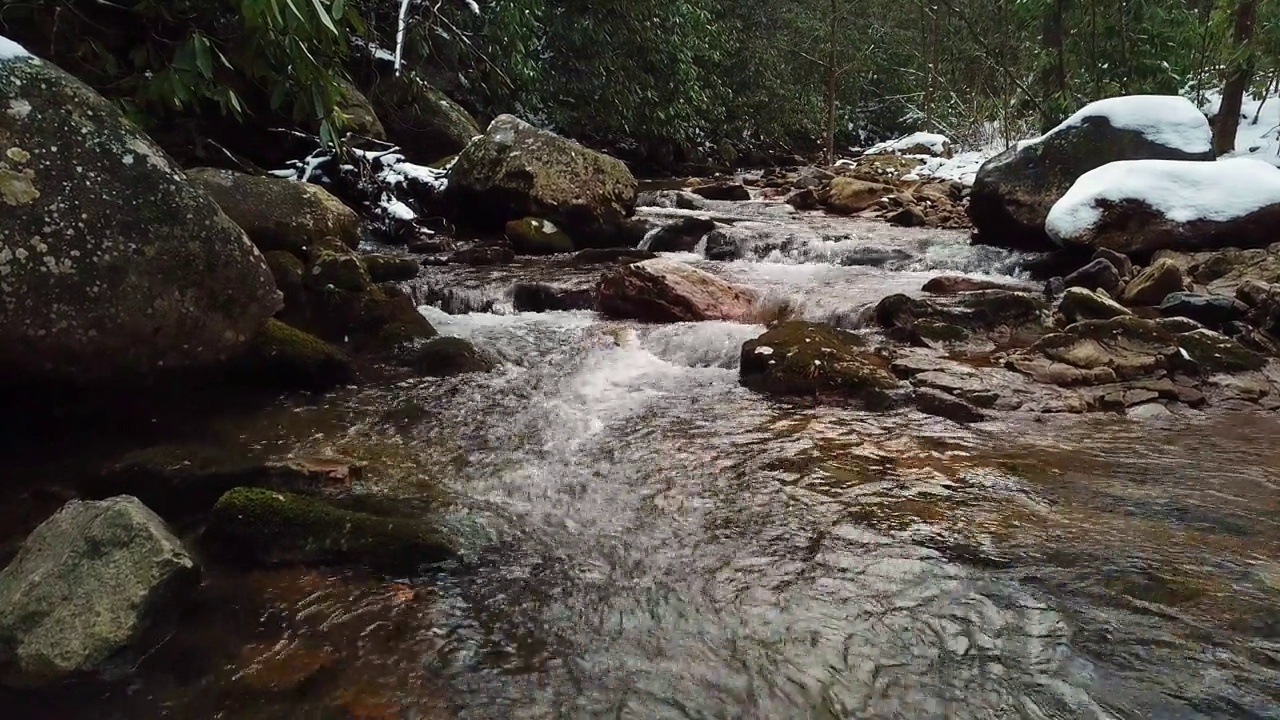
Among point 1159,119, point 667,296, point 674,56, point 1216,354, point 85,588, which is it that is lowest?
point 1216,354

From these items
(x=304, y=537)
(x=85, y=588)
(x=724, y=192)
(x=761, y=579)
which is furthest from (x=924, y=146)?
(x=85, y=588)

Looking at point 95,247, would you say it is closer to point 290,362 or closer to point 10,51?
point 10,51

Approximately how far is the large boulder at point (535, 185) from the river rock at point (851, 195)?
4.78 m

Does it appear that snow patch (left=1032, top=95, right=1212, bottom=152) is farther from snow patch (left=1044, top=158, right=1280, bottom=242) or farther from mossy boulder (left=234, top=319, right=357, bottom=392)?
mossy boulder (left=234, top=319, right=357, bottom=392)

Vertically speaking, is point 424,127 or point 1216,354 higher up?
point 424,127

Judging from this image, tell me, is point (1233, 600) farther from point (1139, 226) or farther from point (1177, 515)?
point (1139, 226)

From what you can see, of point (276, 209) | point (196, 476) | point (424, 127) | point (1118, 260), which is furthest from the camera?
point (424, 127)

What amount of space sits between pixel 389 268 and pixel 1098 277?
650 centimetres

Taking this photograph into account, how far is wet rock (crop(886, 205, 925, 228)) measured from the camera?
37.9ft

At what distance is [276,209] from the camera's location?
252 inches

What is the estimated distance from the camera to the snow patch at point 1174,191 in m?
7.50

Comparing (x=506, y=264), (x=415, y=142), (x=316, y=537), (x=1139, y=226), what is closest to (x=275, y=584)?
(x=316, y=537)

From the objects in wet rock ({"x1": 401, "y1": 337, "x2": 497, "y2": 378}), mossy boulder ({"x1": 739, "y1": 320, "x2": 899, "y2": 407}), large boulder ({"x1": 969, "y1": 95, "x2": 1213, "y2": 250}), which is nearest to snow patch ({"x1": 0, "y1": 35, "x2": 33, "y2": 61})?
wet rock ({"x1": 401, "y1": 337, "x2": 497, "y2": 378})

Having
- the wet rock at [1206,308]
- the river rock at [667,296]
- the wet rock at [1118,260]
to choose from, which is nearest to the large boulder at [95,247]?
the river rock at [667,296]
